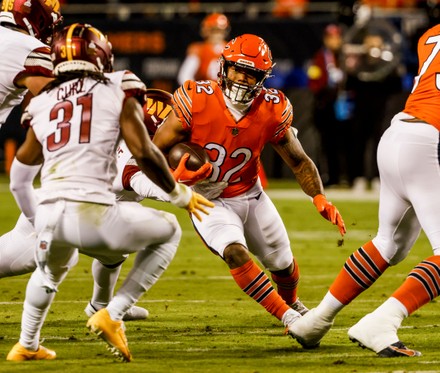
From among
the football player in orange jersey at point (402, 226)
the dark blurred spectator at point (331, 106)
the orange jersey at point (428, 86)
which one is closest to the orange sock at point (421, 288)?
the football player in orange jersey at point (402, 226)

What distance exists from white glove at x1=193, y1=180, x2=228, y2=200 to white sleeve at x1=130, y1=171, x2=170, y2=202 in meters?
0.22

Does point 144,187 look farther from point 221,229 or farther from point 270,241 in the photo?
point 270,241

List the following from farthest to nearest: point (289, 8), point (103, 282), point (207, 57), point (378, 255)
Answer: point (289, 8), point (207, 57), point (103, 282), point (378, 255)

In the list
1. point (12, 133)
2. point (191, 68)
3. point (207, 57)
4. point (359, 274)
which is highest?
point (359, 274)

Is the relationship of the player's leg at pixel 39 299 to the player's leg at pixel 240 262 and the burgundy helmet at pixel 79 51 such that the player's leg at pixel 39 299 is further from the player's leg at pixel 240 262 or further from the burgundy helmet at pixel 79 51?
the player's leg at pixel 240 262

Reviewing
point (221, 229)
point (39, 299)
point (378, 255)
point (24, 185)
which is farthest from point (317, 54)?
point (39, 299)

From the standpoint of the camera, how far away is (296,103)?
1589 centimetres

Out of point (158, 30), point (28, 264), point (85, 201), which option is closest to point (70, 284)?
point (28, 264)

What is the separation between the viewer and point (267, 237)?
6.18 m

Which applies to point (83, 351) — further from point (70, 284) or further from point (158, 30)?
point (158, 30)

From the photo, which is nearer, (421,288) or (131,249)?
(131,249)

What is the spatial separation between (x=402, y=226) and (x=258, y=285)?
789 mm

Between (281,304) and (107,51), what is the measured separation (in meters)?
1.56

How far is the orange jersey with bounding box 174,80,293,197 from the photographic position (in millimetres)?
6156
